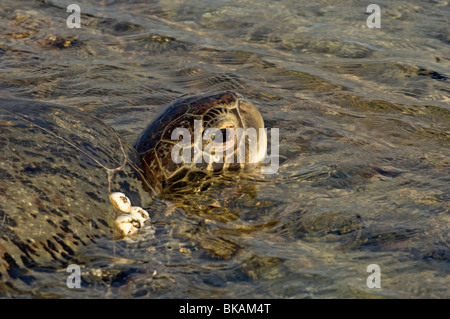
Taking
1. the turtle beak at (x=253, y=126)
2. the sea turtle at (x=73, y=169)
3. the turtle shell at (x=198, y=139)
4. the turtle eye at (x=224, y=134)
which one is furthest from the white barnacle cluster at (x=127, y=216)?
the turtle beak at (x=253, y=126)

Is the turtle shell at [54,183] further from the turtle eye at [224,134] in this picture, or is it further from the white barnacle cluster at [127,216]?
the turtle eye at [224,134]

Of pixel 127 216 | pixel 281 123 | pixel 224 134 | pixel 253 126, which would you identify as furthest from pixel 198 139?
pixel 281 123

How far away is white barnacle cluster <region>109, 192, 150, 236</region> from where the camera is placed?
3.51 m

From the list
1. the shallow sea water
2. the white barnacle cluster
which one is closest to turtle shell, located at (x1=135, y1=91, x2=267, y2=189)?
the shallow sea water

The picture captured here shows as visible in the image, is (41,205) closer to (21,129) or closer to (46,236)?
(46,236)

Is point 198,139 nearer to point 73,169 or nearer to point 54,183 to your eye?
point 73,169

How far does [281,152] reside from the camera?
482cm

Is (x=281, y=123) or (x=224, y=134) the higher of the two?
(x=224, y=134)

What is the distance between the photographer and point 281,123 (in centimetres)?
536

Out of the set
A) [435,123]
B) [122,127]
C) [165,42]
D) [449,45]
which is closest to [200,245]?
[122,127]

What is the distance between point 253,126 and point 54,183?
1503mm

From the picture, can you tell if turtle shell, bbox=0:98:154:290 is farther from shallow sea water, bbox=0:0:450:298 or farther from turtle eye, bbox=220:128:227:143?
turtle eye, bbox=220:128:227:143

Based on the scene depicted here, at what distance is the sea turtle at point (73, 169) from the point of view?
3205 millimetres
